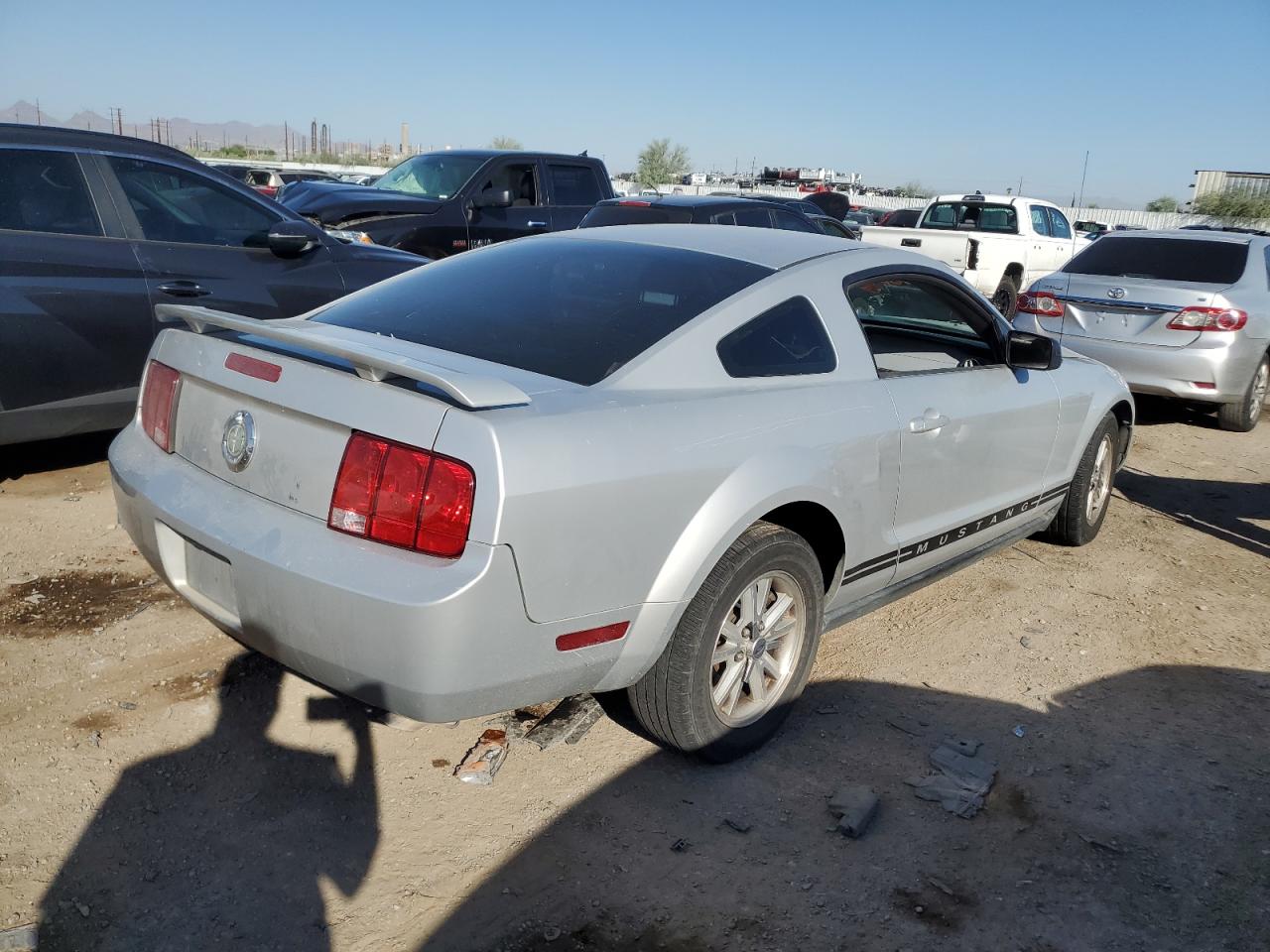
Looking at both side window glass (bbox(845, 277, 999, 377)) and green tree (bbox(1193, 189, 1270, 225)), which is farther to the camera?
green tree (bbox(1193, 189, 1270, 225))

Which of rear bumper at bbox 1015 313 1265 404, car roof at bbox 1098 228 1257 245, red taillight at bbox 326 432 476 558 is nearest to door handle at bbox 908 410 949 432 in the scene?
red taillight at bbox 326 432 476 558

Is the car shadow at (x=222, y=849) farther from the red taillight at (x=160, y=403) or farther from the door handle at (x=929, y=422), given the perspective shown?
the door handle at (x=929, y=422)

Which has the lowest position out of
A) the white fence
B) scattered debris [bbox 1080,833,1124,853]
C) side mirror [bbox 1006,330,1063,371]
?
scattered debris [bbox 1080,833,1124,853]

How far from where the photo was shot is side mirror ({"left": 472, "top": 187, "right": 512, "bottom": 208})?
1026cm

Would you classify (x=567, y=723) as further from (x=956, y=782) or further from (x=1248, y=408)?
(x=1248, y=408)

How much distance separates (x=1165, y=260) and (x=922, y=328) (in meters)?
4.96

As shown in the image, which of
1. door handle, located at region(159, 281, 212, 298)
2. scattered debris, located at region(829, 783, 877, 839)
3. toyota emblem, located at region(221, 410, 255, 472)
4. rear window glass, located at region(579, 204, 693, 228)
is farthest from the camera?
rear window glass, located at region(579, 204, 693, 228)

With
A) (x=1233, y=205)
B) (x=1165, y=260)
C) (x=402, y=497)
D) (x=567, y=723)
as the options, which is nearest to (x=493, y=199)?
(x=1165, y=260)

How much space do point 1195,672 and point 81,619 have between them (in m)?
4.33

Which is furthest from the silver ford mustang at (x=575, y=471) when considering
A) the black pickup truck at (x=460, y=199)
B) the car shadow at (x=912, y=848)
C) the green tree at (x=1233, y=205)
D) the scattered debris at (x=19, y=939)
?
the green tree at (x=1233, y=205)

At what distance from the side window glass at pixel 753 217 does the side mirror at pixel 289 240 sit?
4649mm

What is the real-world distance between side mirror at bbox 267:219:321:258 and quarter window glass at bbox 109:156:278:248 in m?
0.15

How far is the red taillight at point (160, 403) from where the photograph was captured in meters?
3.17

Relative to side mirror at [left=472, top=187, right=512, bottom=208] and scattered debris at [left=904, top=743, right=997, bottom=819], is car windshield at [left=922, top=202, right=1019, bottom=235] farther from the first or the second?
scattered debris at [left=904, top=743, right=997, bottom=819]
